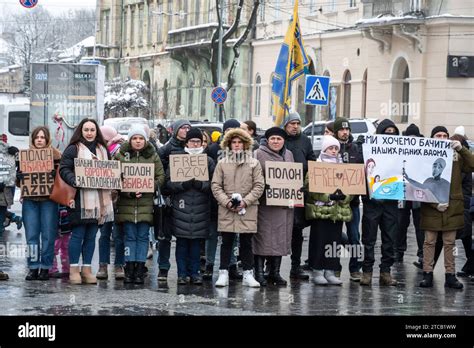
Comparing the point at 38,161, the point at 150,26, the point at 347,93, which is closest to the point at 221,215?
the point at 38,161

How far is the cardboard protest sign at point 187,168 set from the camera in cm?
1552

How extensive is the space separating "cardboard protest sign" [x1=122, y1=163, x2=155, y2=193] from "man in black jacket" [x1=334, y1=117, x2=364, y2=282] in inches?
97.1

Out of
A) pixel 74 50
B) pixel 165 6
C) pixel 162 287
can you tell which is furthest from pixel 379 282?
pixel 74 50

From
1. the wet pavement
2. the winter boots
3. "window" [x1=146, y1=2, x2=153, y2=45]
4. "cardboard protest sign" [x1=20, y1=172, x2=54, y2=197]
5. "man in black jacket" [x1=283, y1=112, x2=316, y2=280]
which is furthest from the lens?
"window" [x1=146, y1=2, x2=153, y2=45]

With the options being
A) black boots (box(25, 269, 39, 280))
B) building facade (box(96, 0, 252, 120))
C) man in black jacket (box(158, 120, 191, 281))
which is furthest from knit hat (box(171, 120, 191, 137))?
building facade (box(96, 0, 252, 120))

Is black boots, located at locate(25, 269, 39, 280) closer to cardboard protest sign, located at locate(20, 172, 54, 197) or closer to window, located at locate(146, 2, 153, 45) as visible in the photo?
cardboard protest sign, located at locate(20, 172, 54, 197)

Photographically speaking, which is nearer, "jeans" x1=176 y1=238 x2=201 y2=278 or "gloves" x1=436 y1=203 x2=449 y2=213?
"jeans" x1=176 y1=238 x2=201 y2=278

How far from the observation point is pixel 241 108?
2402 inches

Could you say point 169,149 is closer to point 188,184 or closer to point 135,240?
point 188,184

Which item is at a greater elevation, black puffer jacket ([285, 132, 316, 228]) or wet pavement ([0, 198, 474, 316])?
black puffer jacket ([285, 132, 316, 228])

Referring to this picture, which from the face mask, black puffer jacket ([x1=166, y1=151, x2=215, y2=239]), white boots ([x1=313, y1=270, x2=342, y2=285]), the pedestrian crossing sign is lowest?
white boots ([x1=313, y1=270, x2=342, y2=285])

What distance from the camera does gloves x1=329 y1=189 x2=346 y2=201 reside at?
1569cm

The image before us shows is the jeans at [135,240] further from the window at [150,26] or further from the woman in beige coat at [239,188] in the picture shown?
the window at [150,26]

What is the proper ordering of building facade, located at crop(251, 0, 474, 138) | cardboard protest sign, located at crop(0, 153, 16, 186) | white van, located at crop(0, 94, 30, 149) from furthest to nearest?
building facade, located at crop(251, 0, 474, 138) → white van, located at crop(0, 94, 30, 149) → cardboard protest sign, located at crop(0, 153, 16, 186)
